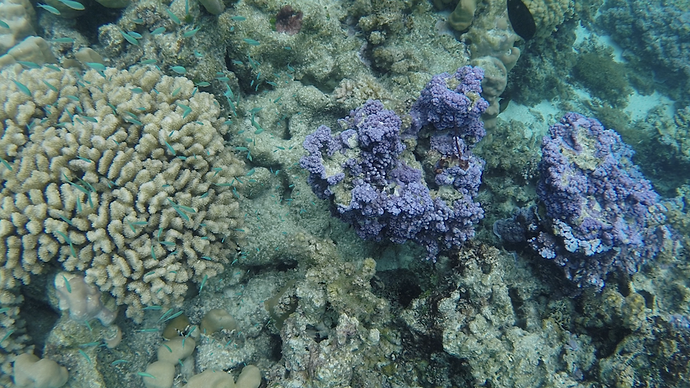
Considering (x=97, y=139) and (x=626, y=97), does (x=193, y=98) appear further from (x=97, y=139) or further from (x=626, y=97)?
(x=626, y=97)

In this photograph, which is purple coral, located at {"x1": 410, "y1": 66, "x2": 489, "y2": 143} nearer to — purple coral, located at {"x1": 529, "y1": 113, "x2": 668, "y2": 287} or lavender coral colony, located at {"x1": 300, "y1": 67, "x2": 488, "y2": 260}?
lavender coral colony, located at {"x1": 300, "y1": 67, "x2": 488, "y2": 260}

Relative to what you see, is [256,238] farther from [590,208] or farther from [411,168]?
[590,208]

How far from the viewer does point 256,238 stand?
493 centimetres

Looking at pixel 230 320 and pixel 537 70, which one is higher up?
pixel 537 70

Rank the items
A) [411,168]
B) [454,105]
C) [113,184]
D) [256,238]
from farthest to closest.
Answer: [256,238]
[411,168]
[454,105]
[113,184]

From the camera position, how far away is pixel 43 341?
4.51 meters

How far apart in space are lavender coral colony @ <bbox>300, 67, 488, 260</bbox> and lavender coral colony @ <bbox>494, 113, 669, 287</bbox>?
105 centimetres

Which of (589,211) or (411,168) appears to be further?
(589,211)

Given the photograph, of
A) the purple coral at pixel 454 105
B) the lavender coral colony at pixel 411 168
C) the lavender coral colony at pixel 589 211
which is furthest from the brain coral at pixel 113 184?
the lavender coral colony at pixel 589 211

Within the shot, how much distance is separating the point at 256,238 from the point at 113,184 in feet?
5.95

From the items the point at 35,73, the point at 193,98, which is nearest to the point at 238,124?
the point at 193,98

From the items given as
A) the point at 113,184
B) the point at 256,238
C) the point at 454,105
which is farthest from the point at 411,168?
the point at 113,184

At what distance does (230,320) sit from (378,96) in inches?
145

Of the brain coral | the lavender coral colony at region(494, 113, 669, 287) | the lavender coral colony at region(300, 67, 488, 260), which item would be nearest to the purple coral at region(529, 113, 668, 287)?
the lavender coral colony at region(494, 113, 669, 287)
